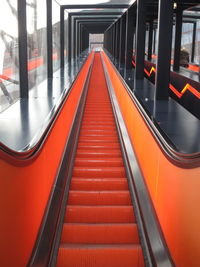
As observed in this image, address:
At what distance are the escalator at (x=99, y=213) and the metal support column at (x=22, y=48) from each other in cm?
173

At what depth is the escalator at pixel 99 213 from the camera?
12.6 feet

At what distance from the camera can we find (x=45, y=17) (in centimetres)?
1298

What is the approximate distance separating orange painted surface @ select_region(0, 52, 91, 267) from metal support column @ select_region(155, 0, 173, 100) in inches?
154

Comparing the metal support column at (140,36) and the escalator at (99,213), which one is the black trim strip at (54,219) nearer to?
the escalator at (99,213)

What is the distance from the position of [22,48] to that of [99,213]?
4.49 meters

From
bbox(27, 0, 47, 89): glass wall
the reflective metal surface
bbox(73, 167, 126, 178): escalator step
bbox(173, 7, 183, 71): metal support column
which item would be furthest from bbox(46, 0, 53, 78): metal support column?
bbox(73, 167, 126, 178): escalator step

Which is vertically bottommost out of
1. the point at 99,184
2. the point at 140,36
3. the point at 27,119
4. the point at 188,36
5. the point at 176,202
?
the point at 99,184

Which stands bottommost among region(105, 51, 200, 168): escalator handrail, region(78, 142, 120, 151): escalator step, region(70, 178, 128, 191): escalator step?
region(70, 178, 128, 191): escalator step

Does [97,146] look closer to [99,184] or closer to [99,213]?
[99,184]

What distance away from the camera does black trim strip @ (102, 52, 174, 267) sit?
3605mm

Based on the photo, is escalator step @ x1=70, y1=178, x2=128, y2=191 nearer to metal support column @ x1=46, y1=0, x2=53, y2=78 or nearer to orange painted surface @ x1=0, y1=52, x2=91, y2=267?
orange painted surface @ x1=0, y1=52, x2=91, y2=267

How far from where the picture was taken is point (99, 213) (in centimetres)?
482

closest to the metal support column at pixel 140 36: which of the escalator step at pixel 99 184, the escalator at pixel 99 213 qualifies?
the escalator at pixel 99 213

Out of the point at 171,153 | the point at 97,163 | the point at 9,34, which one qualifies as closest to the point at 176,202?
the point at 171,153
